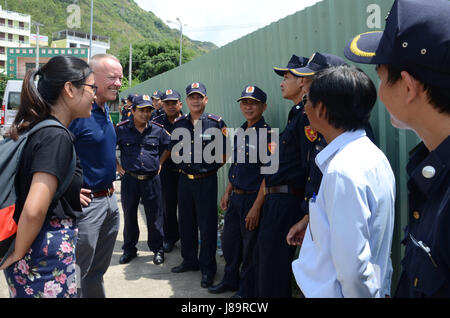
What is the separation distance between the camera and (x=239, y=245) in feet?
11.7

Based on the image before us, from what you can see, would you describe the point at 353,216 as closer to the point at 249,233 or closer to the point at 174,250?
the point at 249,233

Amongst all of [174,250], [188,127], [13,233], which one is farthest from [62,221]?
[174,250]

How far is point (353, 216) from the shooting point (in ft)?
4.09

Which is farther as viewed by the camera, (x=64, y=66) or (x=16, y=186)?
(x=64, y=66)

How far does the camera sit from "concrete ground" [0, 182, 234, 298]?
11.5 ft

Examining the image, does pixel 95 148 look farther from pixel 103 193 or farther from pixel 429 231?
pixel 429 231

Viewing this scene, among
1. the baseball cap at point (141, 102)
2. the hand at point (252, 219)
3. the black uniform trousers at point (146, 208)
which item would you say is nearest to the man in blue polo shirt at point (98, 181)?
the hand at point (252, 219)

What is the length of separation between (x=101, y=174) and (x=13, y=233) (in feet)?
3.23

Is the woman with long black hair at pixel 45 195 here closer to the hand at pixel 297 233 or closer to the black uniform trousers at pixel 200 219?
the hand at pixel 297 233

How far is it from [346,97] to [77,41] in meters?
73.7

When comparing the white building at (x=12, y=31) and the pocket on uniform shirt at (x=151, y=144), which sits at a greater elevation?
the white building at (x=12, y=31)

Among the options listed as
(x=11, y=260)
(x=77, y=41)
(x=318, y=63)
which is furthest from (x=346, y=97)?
(x=77, y=41)

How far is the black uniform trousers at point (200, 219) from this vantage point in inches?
152

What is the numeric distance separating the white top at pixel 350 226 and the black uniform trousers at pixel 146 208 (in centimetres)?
326
